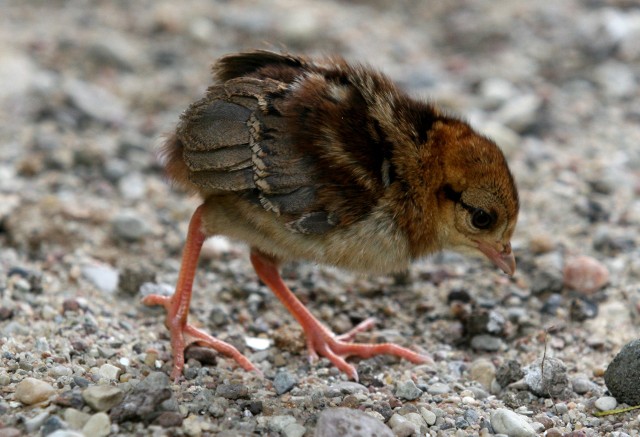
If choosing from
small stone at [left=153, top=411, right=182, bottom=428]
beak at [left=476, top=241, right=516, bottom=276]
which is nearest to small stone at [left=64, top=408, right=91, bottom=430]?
small stone at [left=153, top=411, right=182, bottom=428]

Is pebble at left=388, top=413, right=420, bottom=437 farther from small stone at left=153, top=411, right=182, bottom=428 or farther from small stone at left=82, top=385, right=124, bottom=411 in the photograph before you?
small stone at left=82, top=385, right=124, bottom=411

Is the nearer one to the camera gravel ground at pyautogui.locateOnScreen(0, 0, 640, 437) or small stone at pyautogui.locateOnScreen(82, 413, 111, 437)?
small stone at pyautogui.locateOnScreen(82, 413, 111, 437)

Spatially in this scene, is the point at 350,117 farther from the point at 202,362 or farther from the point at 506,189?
the point at 202,362

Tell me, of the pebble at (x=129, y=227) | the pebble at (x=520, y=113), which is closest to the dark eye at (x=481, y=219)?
the pebble at (x=129, y=227)

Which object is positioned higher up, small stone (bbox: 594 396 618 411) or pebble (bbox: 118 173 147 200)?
pebble (bbox: 118 173 147 200)

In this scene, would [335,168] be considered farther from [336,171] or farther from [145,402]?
[145,402]

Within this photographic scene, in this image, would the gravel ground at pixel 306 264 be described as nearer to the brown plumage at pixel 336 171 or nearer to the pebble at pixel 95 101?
the pebble at pixel 95 101

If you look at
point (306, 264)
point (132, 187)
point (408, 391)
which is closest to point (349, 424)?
point (408, 391)

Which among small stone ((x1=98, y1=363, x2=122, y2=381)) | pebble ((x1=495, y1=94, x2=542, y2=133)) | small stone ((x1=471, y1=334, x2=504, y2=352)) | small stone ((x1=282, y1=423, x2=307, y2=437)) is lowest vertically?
small stone ((x1=282, y1=423, x2=307, y2=437))
